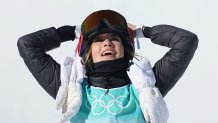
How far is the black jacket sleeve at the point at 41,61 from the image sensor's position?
4.12 meters

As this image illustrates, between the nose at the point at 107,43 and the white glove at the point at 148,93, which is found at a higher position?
the nose at the point at 107,43

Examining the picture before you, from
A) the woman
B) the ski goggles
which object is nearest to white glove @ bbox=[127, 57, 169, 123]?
the woman

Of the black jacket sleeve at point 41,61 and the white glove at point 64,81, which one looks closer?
the white glove at point 64,81

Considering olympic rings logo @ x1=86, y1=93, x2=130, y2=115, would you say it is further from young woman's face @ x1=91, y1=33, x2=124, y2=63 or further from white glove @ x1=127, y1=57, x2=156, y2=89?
young woman's face @ x1=91, y1=33, x2=124, y2=63

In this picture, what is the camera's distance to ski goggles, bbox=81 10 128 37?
414cm

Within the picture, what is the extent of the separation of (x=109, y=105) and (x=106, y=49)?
37 centimetres

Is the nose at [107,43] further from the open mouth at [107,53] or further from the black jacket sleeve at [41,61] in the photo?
the black jacket sleeve at [41,61]

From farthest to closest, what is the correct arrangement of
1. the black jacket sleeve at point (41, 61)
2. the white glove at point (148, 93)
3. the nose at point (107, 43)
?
the black jacket sleeve at point (41, 61) → the nose at point (107, 43) → the white glove at point (148, 93)

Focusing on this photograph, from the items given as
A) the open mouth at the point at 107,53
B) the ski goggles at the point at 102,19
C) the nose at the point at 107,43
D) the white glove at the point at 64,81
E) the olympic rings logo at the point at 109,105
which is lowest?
the olympic rings logo at the point at 109,105

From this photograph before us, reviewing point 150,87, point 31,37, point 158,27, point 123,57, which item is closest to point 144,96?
point 150,87

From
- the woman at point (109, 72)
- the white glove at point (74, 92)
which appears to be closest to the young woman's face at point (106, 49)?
the woman at point (109, 72)

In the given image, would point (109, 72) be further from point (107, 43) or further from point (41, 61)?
point (41, 61)

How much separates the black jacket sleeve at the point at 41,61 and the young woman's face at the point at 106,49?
0.30 m

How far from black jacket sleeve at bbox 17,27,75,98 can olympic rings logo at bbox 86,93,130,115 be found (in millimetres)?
311
